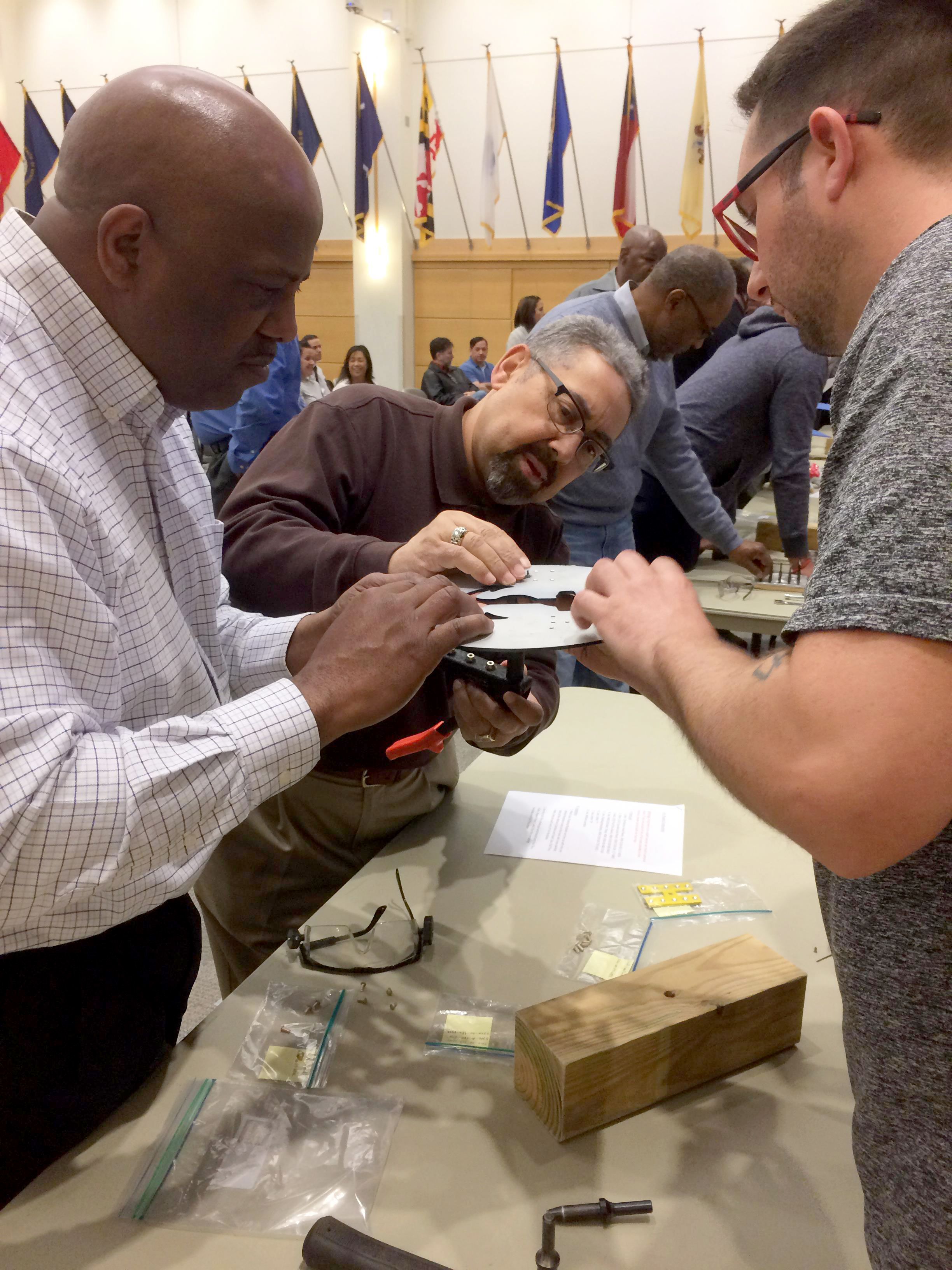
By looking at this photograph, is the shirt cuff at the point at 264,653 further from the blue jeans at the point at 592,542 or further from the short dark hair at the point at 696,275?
the short dark hair at the point at 696,275

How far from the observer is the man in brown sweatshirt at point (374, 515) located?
1.65 metres

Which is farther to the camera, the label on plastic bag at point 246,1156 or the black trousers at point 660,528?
the black trousers at point 660,528

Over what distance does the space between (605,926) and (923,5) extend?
1231mm

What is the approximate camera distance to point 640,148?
10555mm

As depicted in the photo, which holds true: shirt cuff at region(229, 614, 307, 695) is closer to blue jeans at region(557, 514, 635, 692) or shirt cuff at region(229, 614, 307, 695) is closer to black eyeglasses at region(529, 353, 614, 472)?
black eyeglasses at region(529, 353, 614, 472)

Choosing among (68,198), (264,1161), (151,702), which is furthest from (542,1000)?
(68,198)

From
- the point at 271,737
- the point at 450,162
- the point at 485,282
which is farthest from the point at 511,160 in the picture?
the point at 271,737

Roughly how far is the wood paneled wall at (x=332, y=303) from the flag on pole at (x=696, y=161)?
442 centimetres

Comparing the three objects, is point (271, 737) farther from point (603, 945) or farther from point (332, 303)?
point (332, 303)

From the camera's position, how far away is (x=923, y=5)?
805mm

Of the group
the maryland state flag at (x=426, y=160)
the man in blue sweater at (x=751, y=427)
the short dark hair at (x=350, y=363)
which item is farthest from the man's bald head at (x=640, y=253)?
the maryland state flag at (x=426, y=160)

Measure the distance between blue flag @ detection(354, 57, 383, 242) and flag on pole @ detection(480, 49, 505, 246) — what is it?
1303 millimetres

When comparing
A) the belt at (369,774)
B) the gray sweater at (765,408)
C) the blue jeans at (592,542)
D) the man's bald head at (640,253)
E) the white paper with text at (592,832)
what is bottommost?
the white paper with text at (592,832)

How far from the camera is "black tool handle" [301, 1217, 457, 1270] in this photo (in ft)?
2.76
